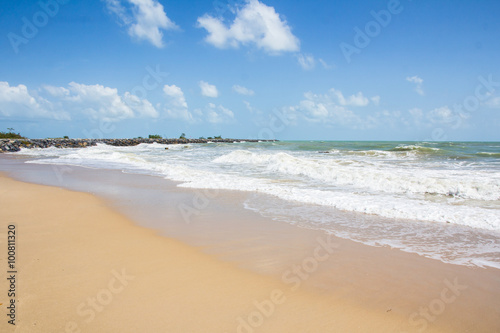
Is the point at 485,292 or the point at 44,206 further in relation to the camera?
the point at 44,206

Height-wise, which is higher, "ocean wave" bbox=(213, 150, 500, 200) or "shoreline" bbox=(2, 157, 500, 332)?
"ocean wave" bbox=(213, 150, 500, 200)

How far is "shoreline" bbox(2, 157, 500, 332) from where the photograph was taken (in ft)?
8.25

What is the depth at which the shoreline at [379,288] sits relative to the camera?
2.52 meters

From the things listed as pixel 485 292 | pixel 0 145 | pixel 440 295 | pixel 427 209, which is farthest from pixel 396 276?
pixel 0 145

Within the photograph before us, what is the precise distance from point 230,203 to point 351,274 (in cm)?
420

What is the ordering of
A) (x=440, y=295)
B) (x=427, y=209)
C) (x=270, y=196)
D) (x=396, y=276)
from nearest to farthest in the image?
(x=440, y=295) < (x=396, y=276) < (x=427, y=209) < (x=270, y=196)

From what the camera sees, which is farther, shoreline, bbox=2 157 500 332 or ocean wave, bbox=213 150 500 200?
ocean wave, bbox=213 150 500 200

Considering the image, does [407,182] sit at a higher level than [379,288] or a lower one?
higher

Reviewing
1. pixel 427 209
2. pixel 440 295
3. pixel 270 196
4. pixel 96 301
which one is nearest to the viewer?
pixel 96 301

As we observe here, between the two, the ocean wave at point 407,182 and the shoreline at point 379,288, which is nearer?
the shoreline at point 379,288

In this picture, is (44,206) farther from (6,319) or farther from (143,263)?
(6,319)

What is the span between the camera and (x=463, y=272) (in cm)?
348

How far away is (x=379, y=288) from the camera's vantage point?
3072mm

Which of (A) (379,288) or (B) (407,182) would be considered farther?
(B) (407,182)
